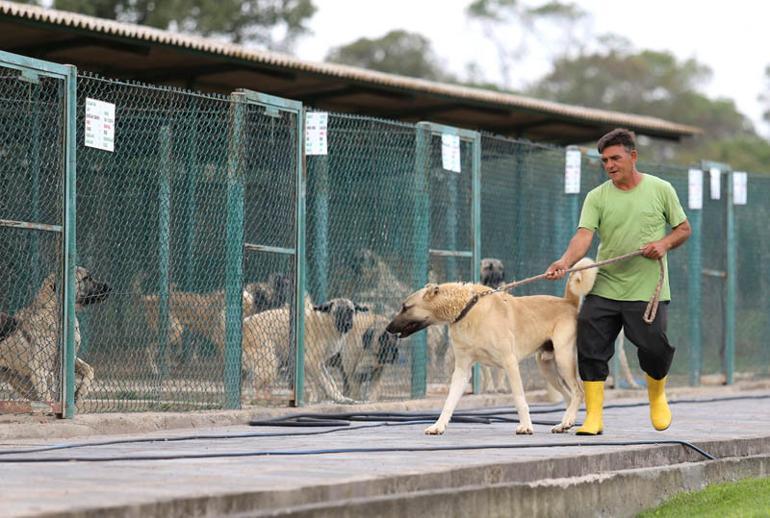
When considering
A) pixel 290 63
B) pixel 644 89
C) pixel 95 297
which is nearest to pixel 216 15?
pixel 290 63

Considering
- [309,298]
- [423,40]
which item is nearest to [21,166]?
[309,298]

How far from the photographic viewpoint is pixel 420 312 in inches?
377

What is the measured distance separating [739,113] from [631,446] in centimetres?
6867

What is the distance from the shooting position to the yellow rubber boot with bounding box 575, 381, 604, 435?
906 cm

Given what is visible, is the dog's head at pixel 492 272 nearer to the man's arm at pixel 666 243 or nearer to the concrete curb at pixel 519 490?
the man's arm at pixel 666 243

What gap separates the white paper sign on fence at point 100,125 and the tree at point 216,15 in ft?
74.1

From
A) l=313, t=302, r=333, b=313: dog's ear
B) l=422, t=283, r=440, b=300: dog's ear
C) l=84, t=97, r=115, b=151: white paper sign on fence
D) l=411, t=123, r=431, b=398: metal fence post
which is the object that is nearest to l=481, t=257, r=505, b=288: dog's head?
l=411, t=123, r=431, b=398: metal fence post

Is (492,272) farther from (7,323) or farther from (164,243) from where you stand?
(7,323)

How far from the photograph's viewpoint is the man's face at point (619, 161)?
8969mm

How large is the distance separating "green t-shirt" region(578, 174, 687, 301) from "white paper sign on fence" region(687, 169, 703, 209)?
260 inches

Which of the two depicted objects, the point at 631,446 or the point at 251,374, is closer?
the point at 631,446

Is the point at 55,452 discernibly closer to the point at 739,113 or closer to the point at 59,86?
the point at 59,86

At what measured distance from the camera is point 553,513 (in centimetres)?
662

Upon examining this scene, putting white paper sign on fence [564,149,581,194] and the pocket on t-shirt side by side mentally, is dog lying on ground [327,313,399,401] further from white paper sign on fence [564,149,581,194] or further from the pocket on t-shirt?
the pocket on t-shirt
